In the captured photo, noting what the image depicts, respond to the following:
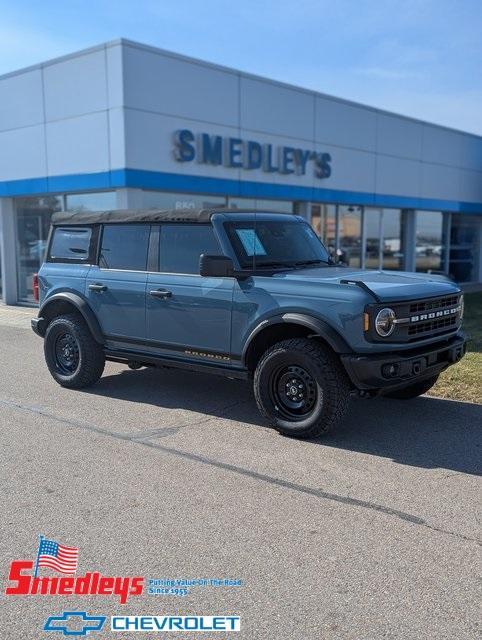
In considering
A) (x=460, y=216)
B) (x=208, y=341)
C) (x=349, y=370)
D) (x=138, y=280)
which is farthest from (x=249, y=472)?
(x=460, y=216)

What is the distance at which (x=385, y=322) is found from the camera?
505 cm

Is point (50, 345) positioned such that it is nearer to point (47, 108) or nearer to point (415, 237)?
point (47, 108)

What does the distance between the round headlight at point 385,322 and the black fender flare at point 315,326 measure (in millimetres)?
282

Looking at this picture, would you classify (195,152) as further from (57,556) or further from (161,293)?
(57,556)

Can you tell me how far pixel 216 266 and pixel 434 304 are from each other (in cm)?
195

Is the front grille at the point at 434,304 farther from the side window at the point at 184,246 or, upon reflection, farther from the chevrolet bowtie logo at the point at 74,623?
the chevrolet bowtie logo at the point at 74,623

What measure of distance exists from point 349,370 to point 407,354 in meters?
0.55

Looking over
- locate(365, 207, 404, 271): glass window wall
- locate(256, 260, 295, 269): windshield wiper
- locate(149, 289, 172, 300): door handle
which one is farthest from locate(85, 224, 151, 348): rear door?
locate(365, 207, 404, 271): glass window wall

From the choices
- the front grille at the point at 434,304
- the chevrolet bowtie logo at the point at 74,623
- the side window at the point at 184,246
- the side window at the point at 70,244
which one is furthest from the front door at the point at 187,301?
the chevrolet bowtie logo at the point at 74,623

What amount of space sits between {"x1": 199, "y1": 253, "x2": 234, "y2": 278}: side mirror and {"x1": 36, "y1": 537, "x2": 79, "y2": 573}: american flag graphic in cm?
272

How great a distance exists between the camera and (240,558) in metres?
3.42

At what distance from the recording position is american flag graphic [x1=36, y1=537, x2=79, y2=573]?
337 centimetres

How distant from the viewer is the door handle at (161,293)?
620 cm

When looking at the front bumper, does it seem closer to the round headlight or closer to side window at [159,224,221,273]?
the round headlight
